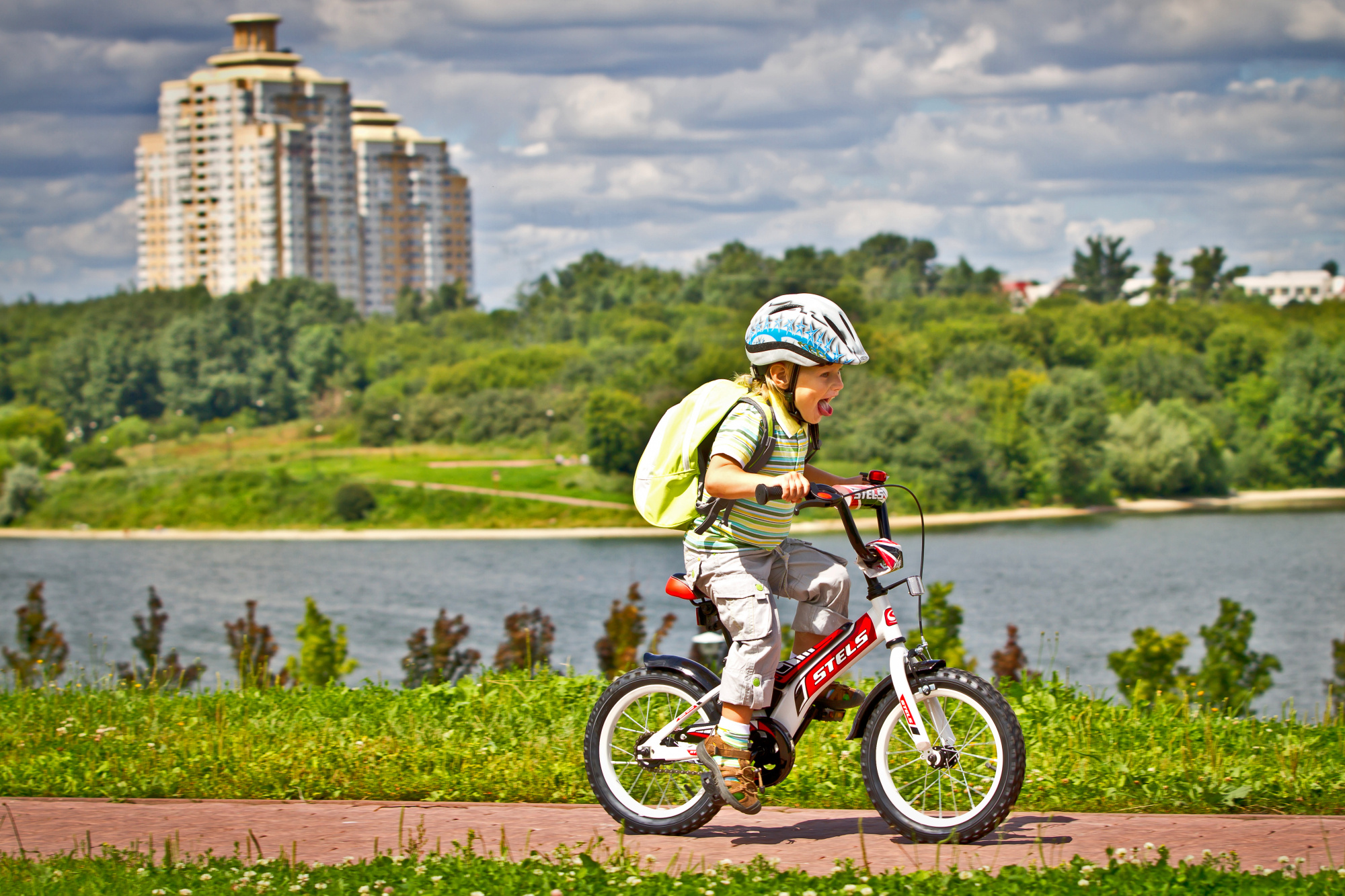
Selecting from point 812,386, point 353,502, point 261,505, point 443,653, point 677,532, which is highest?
point 261,505

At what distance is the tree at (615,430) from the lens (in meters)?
97.4

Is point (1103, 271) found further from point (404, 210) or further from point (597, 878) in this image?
point (597, 878)

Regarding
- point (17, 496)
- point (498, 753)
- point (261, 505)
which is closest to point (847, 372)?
point (261, 505)

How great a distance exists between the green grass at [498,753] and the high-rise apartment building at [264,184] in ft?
558

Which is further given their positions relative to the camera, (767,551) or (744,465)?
(767,551)

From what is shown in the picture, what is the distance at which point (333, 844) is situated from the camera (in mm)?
4484

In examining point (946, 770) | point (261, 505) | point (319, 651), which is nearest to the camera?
point (946, 770)

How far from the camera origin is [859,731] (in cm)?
454

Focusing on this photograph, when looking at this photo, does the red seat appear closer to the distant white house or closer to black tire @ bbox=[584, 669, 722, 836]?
black tire @ bbox=[584, 669, 722, 836]

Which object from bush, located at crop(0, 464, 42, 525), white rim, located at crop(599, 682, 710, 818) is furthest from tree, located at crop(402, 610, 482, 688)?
bush, located at crop(0, 464, 42, 525)

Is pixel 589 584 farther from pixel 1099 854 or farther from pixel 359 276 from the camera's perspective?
pixel 359 276

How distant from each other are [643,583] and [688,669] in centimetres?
6074

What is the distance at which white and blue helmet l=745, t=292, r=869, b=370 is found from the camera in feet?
14.8

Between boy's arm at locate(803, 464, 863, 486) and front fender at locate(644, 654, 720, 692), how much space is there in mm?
766
